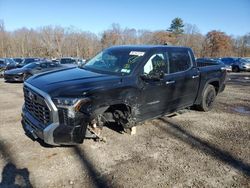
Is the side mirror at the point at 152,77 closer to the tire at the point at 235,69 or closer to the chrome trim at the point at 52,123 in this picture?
the chrome trim at the point at 52,123

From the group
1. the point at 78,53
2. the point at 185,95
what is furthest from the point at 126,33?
the point at 185,95

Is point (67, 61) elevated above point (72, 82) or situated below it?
below

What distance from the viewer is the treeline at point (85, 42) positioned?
6050cm

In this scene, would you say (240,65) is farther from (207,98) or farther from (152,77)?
(152,77)

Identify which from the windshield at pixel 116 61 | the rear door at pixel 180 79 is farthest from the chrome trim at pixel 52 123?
the rear door at pixel 180 79

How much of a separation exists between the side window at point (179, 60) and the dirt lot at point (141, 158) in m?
1.37

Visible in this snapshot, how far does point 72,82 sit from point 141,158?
1.74m

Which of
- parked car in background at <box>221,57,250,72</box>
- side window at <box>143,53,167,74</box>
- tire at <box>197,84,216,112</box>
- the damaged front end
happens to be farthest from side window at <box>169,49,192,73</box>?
parked car in background at <box>221,57,250,72</box>

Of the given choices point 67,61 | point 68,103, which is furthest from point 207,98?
point 67,61

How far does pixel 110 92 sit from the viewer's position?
4254mm

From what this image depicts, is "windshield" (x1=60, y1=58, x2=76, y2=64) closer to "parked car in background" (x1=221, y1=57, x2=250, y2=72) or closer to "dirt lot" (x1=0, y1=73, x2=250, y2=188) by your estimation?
"dirt lot" (x1=0, y1=73, x2=250, y2=188)

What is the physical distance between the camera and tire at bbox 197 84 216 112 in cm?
708

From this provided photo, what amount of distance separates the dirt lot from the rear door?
0.62m

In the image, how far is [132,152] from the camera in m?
4.48
